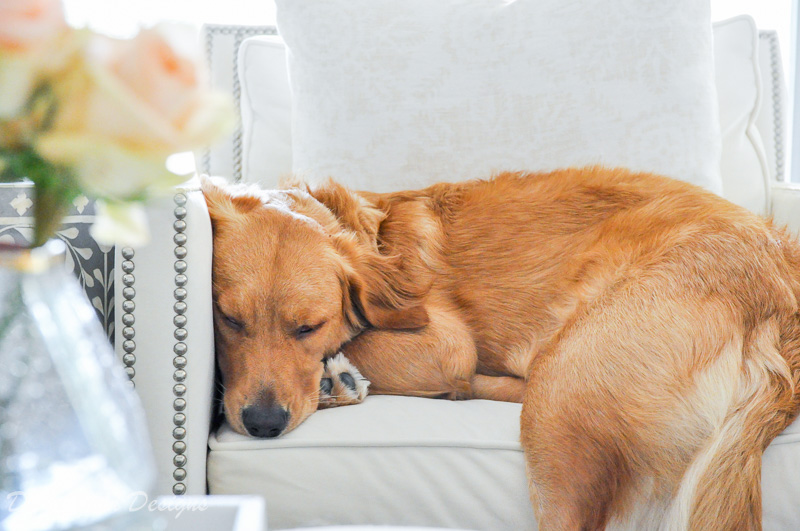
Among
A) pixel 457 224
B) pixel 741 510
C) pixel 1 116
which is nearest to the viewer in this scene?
pixel 1 116

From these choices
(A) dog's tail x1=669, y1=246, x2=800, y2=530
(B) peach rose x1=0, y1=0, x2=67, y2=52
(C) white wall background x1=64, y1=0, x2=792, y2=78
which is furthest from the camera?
(C) white wall background x1=64, y1=0, x2=792, y2=78

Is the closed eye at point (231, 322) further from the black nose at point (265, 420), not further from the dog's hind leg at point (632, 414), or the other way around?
the dog's hind leg at point (632, 414)

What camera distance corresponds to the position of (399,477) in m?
→ 1.19

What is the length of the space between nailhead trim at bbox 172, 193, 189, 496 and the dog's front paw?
30 centimetres

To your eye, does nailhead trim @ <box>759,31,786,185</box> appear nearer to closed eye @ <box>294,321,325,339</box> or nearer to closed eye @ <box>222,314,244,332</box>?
closed eye @ <box>294,321,325,339</box>

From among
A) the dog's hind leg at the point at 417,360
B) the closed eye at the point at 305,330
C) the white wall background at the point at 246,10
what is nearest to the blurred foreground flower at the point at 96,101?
the closed eye at the point at 305,330

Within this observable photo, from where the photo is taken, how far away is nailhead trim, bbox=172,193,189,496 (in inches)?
46.3

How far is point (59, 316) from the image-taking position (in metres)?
0.46

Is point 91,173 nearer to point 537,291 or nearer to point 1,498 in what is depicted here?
point 1,498

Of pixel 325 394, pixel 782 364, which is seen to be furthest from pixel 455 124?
pixel 782 364

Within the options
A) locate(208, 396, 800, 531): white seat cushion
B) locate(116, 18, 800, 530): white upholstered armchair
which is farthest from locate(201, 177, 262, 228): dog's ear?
locate(208, 396, 800, 531): white seat cushion

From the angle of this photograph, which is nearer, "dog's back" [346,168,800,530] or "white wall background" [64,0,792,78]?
"dog's back" [346,168,800,530]

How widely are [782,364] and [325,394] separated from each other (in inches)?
34.8

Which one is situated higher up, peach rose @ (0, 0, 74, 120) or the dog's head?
peach rose @ (0, 0, 74, 120)
